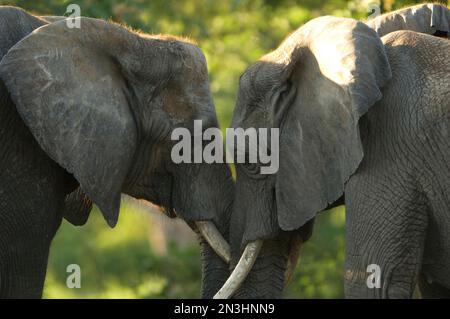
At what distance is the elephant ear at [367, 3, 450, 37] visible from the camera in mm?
8398

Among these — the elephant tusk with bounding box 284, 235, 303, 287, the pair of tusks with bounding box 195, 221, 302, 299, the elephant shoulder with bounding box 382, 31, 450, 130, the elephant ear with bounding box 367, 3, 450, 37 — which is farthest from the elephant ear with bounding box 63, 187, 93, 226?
the elephant shoulder with bounding box 382, 31, 450, 130

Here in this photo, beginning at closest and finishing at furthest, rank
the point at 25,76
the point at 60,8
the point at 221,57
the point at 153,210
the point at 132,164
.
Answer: the point at 25,76 → the point at 132,164 → the point at 153,210 → the point at 60,8 → the point at 221,57

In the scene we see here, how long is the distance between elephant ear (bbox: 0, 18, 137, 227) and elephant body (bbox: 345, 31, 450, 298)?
1.26 meters

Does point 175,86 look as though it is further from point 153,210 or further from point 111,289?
point 111,289

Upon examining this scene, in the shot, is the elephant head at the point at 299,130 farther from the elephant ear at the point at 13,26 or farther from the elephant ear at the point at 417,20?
the elephant ear at the point at 13,26

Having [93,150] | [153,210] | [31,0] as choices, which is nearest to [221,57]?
[31,0]

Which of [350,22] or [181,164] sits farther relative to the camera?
[181,164]

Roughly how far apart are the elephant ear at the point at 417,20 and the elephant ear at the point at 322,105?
639 mm

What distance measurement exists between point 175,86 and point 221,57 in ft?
21.7

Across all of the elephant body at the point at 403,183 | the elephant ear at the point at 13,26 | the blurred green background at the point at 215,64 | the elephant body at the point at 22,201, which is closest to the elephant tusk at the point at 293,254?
the elephant body at the point at 403,183

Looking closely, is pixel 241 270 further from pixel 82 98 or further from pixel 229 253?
pixel 82 98

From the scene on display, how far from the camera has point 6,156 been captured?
24.7ft

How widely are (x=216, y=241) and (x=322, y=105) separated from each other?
1060 millimetres

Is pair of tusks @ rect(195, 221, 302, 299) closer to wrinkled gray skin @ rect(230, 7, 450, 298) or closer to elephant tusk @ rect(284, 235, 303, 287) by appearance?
elephant tusk @ rect(284, 235, 303, 287)
